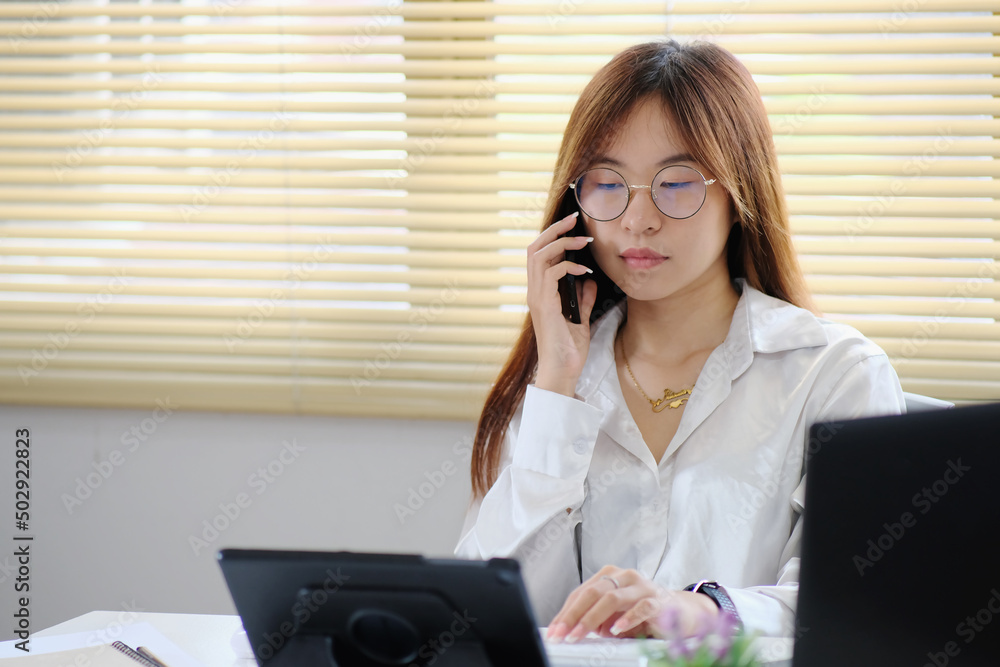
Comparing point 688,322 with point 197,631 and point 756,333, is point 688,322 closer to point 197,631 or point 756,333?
point 756,333

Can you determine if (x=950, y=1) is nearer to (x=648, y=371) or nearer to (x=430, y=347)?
(x=648, y=371)

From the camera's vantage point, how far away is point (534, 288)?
5.06 ft

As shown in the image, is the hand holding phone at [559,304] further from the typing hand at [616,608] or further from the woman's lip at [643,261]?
the typing hand at [616,608]

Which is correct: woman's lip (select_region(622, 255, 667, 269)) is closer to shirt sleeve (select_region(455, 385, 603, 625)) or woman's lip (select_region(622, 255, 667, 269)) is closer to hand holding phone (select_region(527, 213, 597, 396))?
hand holding phone (select_region(527, 213, 597, 396))

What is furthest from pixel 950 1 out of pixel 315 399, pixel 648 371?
pixel 315 399

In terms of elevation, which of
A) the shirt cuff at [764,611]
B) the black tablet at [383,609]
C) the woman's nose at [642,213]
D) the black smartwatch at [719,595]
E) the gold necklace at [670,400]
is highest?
the woman's nose at [642,213]

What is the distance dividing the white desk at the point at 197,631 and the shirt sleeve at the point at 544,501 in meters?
0.43

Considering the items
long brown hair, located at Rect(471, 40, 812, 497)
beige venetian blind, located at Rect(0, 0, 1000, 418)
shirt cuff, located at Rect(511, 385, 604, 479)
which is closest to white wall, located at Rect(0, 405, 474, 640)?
beige venetian blind, located at Rect(0, 0, 1000, 418)

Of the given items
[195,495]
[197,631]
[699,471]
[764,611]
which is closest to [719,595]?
[764,611]

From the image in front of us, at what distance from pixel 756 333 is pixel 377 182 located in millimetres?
1015

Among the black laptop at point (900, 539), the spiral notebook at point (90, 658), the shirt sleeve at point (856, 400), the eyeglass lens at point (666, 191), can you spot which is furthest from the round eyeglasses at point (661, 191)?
the spiral notebook at point (90, 658)

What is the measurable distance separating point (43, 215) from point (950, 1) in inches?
87.9

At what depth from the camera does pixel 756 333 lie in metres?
1.43

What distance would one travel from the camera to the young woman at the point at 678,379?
4.40 feet
